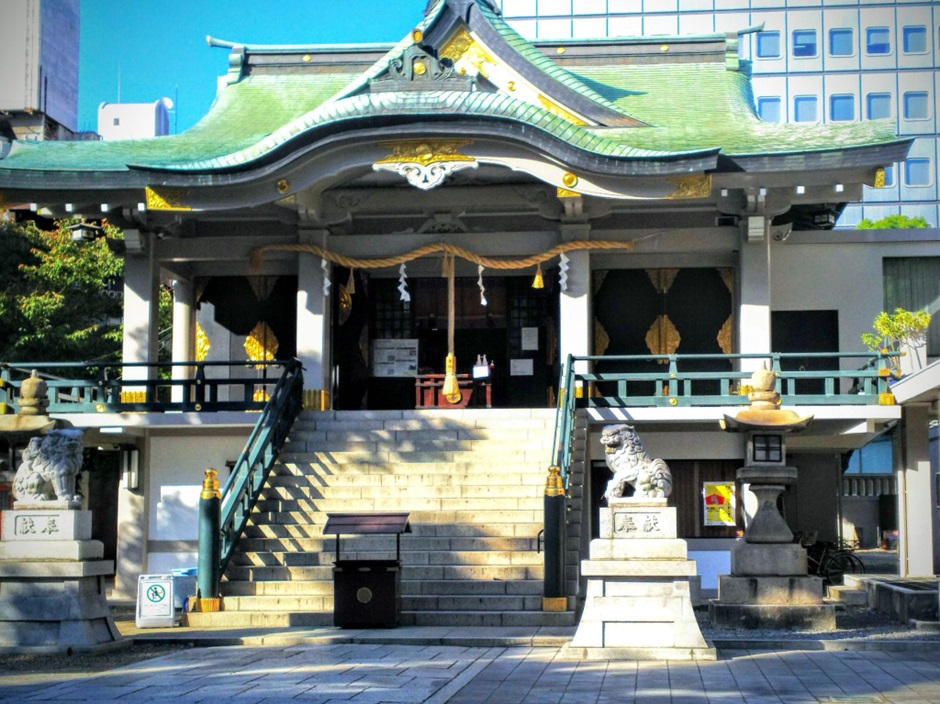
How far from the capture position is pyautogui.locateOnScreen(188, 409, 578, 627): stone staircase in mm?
18297

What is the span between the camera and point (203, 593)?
18.6 m

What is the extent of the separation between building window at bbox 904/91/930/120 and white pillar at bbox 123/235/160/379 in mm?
49952

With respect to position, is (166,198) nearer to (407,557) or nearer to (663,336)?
(407,557)

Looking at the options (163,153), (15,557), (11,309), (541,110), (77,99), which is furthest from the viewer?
(77,99)

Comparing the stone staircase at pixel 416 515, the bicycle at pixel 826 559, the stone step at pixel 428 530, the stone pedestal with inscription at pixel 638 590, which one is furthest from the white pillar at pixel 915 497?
the stone pedestal with inscription at pixel 638 590

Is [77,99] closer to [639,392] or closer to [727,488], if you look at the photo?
[639,392]

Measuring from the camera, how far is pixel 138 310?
85.1 feet

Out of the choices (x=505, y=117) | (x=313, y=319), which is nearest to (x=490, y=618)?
(x=505, y=117)

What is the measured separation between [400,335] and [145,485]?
6.29 metres

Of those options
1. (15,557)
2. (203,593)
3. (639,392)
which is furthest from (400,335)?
(15,557)

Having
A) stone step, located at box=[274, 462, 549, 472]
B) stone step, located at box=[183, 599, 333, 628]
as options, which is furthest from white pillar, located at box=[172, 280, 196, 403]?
stone step, located at box=[183, 599, 333, 628]

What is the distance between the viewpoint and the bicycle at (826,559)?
77.4 feet

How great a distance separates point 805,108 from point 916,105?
530 cm

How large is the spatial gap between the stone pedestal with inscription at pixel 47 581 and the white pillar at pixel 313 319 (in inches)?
392
